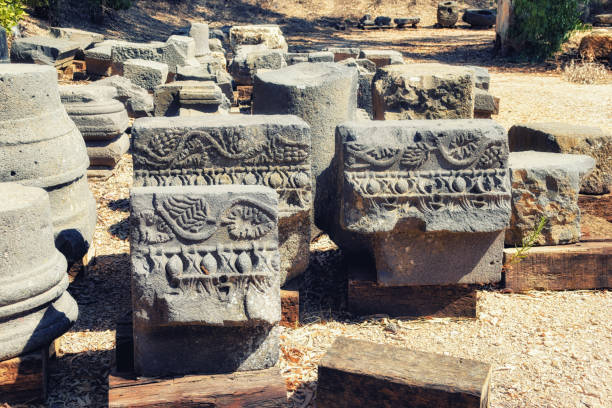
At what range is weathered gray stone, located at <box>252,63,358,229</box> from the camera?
4.36 m

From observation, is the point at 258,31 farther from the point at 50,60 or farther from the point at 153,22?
the point at 153,22

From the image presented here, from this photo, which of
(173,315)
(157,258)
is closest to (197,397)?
(173,315)

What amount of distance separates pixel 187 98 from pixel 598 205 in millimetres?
4402

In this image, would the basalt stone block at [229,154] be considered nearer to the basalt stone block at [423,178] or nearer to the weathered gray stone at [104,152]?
the basalt stone block at [423,178]

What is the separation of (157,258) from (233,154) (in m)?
0.89

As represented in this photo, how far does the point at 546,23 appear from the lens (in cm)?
1498

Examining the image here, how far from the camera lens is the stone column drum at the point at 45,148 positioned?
4.18 meters

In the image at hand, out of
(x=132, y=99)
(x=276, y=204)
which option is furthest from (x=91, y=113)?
(x=276, y=204)

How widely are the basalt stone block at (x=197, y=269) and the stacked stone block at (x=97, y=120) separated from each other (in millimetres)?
3926

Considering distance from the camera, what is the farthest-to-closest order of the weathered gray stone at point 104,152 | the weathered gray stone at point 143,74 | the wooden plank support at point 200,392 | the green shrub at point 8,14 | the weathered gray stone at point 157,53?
the green shrub at point 8,14 < the weathered gray stone at point 157,53 < the weathered gray stone at point 143,74 < the weathered gray stone at point 104,152 < the wooden plank support at point 200,392

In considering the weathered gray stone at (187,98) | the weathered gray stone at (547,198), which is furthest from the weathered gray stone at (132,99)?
the weathered gray stone at (547,198)

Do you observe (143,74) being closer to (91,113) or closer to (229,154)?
(91,113)

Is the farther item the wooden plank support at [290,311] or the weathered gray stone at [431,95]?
the weathered gray stone at [431,95]

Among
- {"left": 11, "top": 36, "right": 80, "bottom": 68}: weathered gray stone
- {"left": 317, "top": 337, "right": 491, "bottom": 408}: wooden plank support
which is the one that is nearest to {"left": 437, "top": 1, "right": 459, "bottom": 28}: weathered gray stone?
{"left": 11, "top": 36, "right": 80, "bottom": 68}: weathered gray stone
